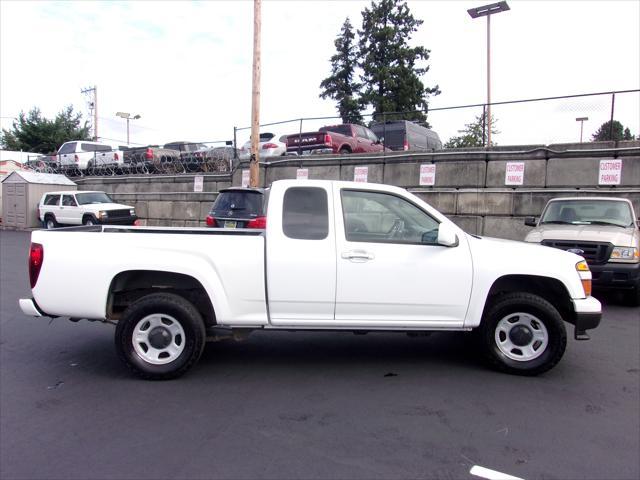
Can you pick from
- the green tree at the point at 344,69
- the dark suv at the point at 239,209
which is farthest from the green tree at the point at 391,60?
the dark suv at the point at 239,209

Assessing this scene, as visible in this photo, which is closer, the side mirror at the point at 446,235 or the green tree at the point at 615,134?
the side mirror at the point at 446,235

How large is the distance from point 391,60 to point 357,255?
41591 millimetres

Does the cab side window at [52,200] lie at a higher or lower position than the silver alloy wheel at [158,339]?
higher

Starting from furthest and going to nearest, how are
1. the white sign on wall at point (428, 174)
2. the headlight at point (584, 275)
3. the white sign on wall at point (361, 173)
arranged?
1. the white sign on wall at point (361, 173)
2. the white sign on wall at point (428, 174)
3. the headlight at point (584, 275)

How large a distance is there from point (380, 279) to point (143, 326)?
225 centimetres

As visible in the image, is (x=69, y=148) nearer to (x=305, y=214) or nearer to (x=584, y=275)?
(x=305, y=214)

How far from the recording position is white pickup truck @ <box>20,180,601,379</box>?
4.30m

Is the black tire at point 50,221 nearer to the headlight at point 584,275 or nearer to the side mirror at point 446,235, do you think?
the side mirror at point 446,235

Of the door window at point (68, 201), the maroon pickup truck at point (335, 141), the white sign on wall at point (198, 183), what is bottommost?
the door window at point (68, 201)

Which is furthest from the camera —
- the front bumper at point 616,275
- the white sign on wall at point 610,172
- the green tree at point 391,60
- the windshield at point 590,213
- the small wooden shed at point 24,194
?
the green tree at point 391,60

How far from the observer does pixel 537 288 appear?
4.77 meters

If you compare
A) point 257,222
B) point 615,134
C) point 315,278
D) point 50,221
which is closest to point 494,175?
point 615,134

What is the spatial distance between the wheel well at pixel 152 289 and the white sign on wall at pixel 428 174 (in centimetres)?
1085

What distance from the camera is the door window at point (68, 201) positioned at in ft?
67.5
